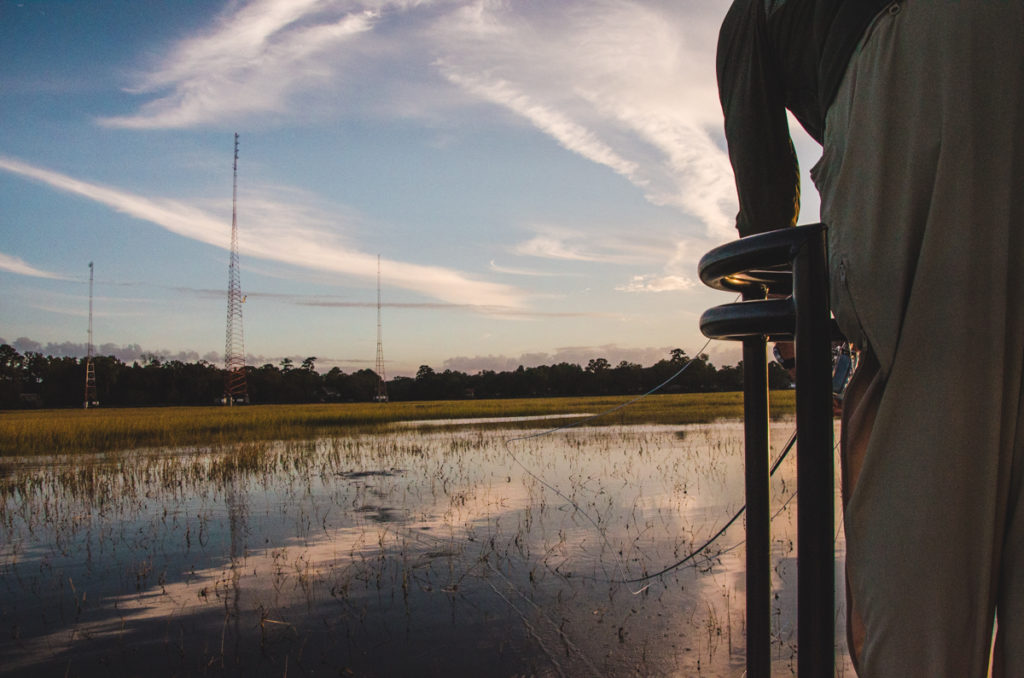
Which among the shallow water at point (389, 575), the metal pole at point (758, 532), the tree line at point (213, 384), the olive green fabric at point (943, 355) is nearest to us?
the olive green fabric at point (943, 355)

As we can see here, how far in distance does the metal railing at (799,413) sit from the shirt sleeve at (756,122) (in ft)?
0.38

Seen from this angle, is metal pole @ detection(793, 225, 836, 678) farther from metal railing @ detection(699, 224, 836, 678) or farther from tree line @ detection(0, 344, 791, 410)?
tree line @ detection(0, 344, 791, 410)

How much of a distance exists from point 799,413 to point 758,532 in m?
0.20

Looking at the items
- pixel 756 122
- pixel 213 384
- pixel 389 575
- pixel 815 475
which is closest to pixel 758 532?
pixel 815 475

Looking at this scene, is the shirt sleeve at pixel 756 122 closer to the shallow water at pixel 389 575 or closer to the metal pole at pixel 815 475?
the metal pole at pixel 815 475

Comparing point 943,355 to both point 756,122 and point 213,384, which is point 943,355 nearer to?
point 756,122

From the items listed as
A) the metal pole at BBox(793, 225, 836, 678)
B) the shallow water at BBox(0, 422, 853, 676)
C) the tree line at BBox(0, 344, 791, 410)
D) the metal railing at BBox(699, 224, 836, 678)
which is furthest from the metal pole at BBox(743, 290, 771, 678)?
the tree line at BBox(0, 344, 791, 410)

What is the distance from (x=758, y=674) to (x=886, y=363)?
453 mm

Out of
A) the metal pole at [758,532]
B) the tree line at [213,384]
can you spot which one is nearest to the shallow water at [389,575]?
the metal pole at [758,532]

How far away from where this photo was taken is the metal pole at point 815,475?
0.65m

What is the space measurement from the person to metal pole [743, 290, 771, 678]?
14 cm

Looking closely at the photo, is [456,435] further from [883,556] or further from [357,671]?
[883,556]

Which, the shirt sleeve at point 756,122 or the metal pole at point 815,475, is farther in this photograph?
the shirt sleeve at point 756,122

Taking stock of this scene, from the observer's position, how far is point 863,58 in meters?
0.69
